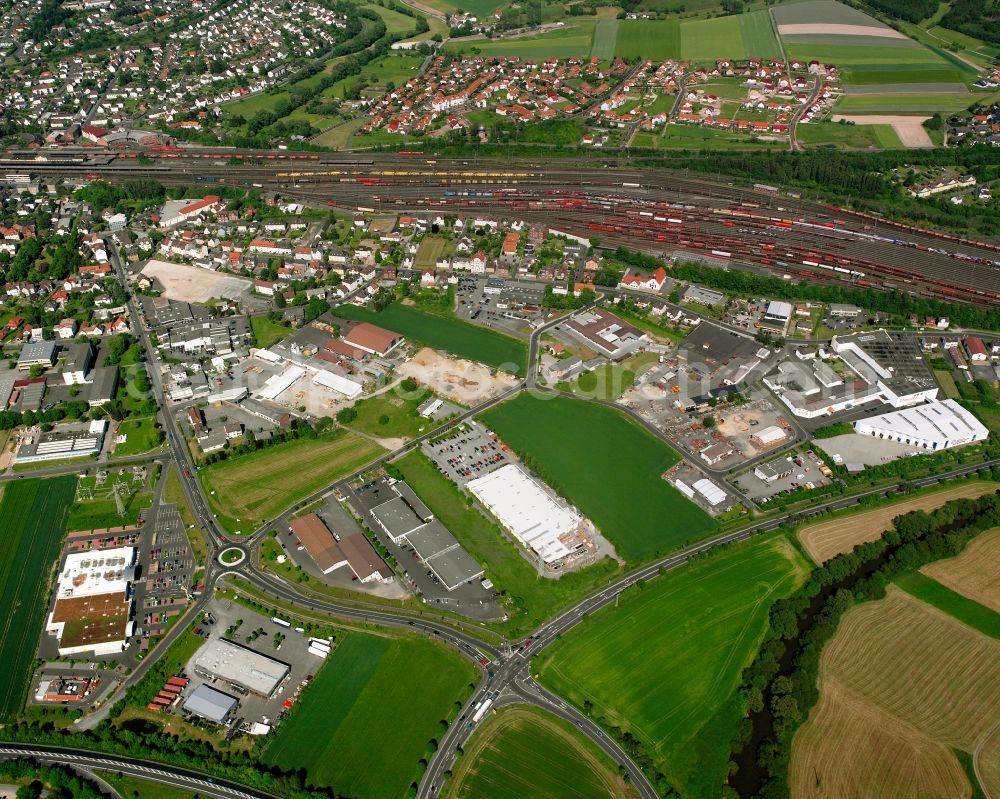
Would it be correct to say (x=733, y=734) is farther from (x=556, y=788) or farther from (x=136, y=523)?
(x=136, y=523)

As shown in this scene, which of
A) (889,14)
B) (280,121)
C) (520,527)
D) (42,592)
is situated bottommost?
(42,592)

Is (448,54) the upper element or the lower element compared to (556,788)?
upper

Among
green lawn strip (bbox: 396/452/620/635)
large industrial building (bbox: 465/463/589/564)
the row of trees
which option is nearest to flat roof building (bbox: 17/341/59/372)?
green lawn strip (bbox: 396/452/620/635)

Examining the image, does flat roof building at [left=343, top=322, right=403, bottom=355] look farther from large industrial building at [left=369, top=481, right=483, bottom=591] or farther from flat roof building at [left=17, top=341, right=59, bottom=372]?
flat roof building at [left=17, top=341, right=59, bottom=372]

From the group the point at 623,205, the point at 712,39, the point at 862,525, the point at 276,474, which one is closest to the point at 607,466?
the point at 862,525

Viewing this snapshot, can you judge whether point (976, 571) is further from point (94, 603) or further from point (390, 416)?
point (94, 603)

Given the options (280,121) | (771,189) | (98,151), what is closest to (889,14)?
(771,189)

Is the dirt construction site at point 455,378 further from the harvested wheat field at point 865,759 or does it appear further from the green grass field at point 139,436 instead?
the harvested wheat field at point 865,759

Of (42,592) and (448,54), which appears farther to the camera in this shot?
(448,54)
